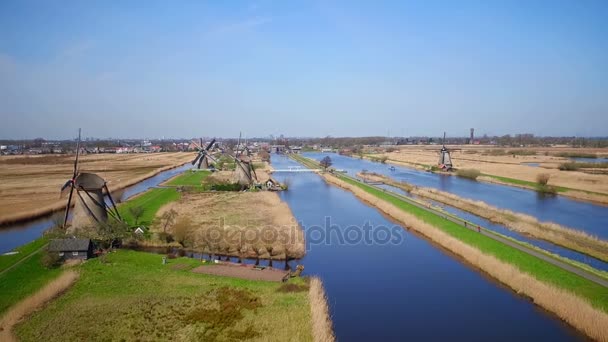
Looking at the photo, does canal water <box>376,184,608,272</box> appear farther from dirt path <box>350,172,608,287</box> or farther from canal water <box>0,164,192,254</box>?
canal water <box>0,164,192,254</box>

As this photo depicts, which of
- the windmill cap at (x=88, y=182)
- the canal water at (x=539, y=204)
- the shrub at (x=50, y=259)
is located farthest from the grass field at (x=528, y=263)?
the shrub at (x=50, y=259)

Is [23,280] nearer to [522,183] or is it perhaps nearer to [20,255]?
[20,255]

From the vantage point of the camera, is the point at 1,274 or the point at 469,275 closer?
the point at 1,274

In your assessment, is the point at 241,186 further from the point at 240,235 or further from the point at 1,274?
the point at 1,274

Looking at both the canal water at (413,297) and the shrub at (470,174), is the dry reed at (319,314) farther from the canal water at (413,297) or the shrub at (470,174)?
the shrub at (470,174)

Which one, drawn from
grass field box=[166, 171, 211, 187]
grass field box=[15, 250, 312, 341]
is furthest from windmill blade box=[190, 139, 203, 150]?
grass field box=[15, 250, 312, 341]

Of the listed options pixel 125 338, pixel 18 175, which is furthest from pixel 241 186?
pixel 18 175
